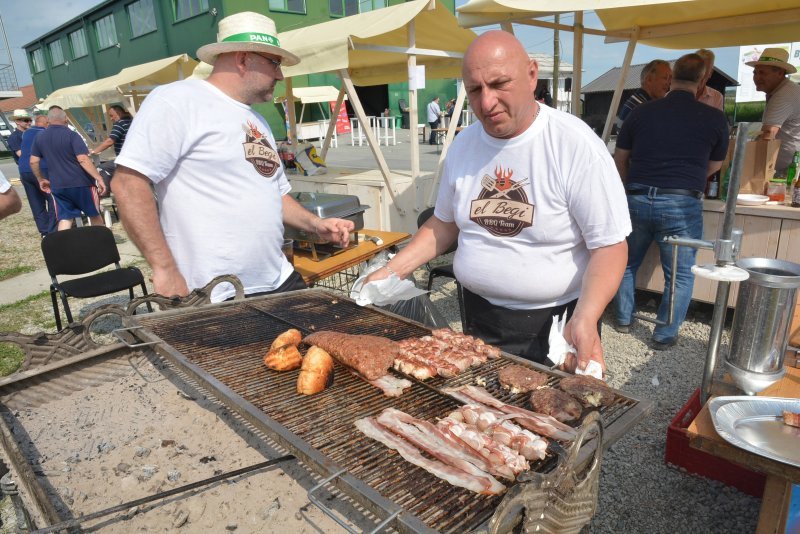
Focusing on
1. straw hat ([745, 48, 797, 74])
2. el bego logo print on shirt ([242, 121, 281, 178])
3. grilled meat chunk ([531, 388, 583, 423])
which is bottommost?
grilled meat chunk ([531, 388, 583, 423])

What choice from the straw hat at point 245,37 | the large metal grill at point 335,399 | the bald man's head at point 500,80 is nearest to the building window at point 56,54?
the straw hat at point 245,37

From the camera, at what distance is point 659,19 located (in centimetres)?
608

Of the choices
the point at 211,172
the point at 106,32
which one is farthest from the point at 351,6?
the point at 211,172

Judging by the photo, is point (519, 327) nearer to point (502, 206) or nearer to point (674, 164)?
point (502, 206)

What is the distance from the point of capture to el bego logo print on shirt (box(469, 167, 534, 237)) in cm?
232

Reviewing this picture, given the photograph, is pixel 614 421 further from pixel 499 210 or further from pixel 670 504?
pixel 670 504

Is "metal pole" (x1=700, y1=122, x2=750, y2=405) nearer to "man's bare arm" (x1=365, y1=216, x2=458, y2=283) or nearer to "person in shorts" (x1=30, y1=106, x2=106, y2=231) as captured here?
"man's bare arm" (x1=365, y1=216, x2=458, y2=283)

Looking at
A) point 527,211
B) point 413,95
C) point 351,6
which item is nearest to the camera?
point 527,211

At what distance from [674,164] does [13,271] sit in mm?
10547

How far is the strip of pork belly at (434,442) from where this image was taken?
1439 millimetres

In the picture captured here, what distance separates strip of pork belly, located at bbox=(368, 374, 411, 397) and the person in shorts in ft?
27.7

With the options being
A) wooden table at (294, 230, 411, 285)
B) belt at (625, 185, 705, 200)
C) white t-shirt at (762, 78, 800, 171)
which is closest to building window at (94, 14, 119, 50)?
wooden table at (294, 230, 411, 285)

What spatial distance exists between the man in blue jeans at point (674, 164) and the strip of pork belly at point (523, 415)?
3.46 m

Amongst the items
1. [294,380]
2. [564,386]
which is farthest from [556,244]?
[294,380]
